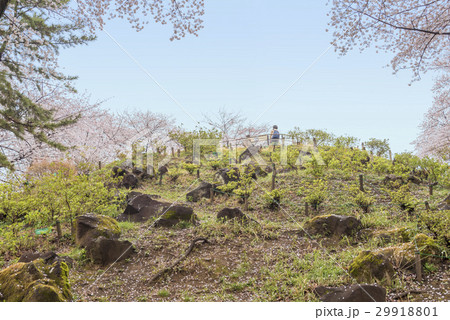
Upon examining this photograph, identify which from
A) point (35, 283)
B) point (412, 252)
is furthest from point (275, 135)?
point (35, 283)

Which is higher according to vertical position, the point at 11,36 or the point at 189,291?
the point at 11,36

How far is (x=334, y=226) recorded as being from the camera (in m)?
7.56

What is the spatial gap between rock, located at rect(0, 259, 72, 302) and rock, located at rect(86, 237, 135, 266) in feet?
5.67

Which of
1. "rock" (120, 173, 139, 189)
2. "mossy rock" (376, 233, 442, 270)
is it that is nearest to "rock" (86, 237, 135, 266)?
"mossy rock" (376, 233, 442, 270)

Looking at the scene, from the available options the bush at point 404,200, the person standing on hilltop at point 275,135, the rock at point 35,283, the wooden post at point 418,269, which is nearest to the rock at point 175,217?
the rock at point 35,283

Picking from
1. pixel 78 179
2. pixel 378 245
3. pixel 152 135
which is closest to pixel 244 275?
pixel 378 245

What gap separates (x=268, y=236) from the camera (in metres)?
7.49

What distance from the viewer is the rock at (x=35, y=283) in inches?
155

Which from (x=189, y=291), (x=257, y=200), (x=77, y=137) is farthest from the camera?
(x=77, y=137)

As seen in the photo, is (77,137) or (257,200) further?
(77,137)

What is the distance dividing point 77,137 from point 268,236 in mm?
15037

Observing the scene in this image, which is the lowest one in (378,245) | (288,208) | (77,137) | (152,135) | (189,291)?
(189,291)

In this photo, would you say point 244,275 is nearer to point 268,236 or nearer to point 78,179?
point 268,236

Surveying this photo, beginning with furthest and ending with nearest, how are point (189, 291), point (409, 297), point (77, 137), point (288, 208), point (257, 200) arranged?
point (77, 137)
point (257, 200)
point (288, 208)
point (189, 291)
point (409, 297)
